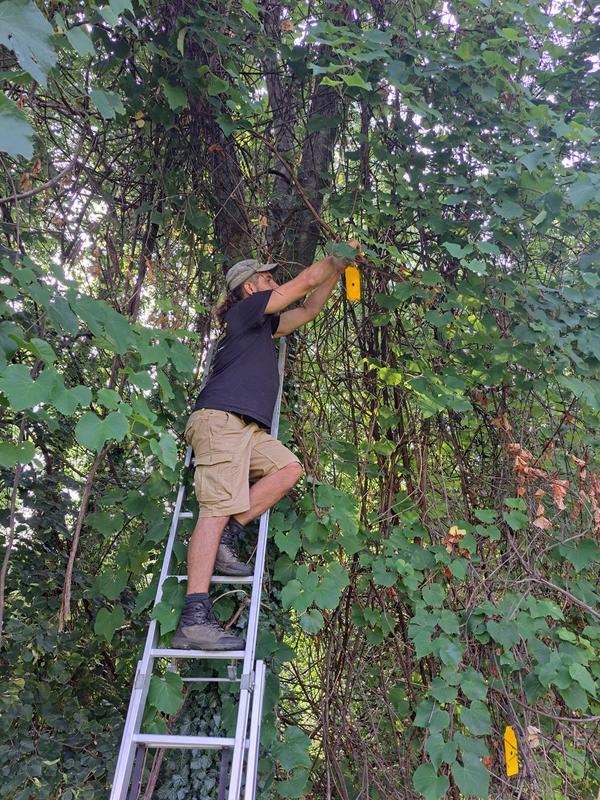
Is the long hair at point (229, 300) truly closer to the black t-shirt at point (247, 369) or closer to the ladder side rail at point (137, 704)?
the black t-shirt at point (247, 369)

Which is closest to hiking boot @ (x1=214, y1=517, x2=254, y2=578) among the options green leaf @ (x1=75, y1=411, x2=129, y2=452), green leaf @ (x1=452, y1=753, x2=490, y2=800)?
green leaf @ (x1=75, y1=411, x2=129, y2=452)

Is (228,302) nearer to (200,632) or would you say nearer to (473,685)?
(200,632)

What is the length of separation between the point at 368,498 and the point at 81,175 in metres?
2.22

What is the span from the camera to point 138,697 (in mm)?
2113

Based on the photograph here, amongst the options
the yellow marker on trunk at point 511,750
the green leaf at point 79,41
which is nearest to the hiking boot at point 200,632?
the yellow marker on trunk at point 511,750

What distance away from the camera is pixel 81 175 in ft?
10.7

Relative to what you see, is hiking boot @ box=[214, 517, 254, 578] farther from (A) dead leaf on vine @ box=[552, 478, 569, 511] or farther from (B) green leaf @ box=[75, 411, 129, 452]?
(A) dead leaf on vine @ box=[552, 478, 569, 511]

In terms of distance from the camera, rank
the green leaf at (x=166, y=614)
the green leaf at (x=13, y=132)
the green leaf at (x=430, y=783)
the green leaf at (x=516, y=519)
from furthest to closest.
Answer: the green leaf at (x=516, y=519) → the green leaf at (x=166, y=614) → the green leaf at (x=430, y=783) → the green leaf at (x=13, y=132)

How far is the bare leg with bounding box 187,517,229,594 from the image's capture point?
2.24 m

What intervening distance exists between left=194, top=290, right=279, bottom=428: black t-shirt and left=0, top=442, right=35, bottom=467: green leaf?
814mm

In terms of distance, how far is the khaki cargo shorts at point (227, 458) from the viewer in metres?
2.32

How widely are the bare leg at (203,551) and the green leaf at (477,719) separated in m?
1.00

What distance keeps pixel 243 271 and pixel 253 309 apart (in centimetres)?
34

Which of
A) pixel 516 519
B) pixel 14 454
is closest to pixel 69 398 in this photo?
pixel 14 454
